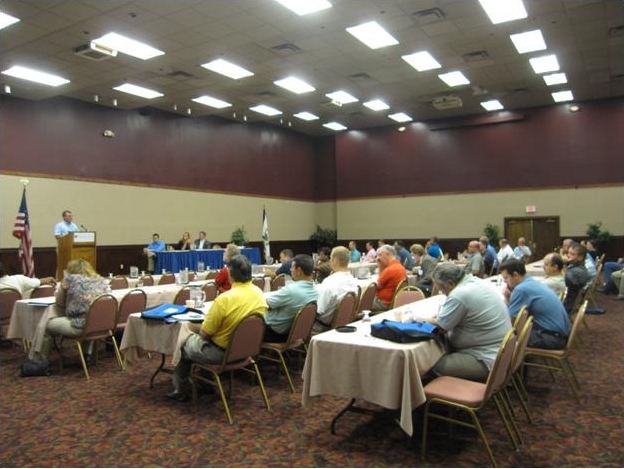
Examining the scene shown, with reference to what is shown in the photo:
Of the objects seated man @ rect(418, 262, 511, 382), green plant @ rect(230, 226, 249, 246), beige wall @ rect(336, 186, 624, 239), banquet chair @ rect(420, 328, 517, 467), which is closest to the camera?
banquet chair @ rect(420, 328, 517, 467)

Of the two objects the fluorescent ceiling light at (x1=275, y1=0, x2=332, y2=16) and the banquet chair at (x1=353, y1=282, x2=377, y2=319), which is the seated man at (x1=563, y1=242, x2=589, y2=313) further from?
the fluorescent ceiling light at (x1=275, y1=0, x2=332, y2=16)

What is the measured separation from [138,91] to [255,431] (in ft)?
35.6

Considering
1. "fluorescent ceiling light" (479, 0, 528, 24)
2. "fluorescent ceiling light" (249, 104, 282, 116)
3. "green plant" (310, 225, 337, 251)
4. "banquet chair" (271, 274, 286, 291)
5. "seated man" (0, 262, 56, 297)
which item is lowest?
"banquet chair" (271, 274, 286, 291)

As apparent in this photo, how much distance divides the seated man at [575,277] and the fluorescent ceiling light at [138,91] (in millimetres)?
10236

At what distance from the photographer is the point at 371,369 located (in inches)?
122

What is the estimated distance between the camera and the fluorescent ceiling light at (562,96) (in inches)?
566

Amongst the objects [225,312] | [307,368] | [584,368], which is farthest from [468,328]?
[584,368]

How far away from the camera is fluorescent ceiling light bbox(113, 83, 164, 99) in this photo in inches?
469

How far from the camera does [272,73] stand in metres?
11.6

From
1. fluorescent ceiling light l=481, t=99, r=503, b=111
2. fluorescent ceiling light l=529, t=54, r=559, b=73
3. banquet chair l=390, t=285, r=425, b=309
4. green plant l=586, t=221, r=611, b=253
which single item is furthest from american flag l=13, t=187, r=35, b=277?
green plant l=586, t=221, r=611, b=253

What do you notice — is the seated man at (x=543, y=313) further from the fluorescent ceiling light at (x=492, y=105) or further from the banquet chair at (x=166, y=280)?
the fluorescent ceiling light at (x=492, y=105)

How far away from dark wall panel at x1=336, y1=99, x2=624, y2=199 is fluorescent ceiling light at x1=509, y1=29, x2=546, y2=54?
6077 millimetres

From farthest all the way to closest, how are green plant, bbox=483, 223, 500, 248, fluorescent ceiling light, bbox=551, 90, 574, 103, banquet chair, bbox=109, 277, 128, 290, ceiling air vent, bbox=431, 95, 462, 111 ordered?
green plant, bbox=483, 223, 500, 248 → fluorescent ceiling light, bbox=551, 90, 574, 103 → ceiling air vent, bbox=431, 95, 462, 111 → banquet chair, bbox=109, 277, 128, 290

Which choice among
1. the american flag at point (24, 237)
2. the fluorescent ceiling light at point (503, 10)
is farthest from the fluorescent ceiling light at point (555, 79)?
the american flag at point (24, 237)
